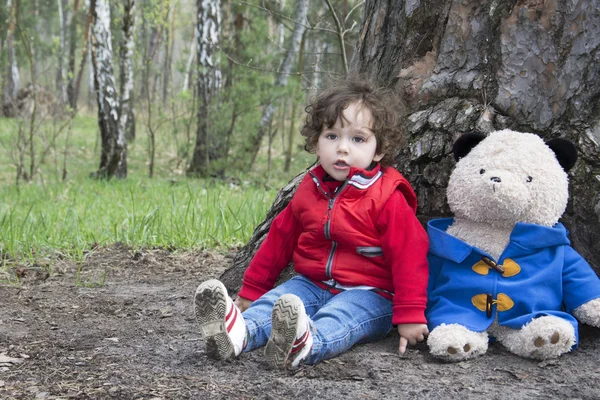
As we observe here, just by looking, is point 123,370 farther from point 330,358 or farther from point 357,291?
point 357,291

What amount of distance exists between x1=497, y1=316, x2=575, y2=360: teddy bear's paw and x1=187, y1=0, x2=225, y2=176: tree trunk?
8.09 m

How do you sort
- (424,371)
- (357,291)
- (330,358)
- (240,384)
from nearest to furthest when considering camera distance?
(240,384)
(424,371)
(330,358)
(357,291)

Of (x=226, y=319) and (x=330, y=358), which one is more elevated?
(x=226, y=319)

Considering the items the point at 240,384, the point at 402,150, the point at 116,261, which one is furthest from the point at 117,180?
the point at 240,384

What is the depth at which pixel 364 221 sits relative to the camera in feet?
8.05

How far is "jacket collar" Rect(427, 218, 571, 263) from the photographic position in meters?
2.23

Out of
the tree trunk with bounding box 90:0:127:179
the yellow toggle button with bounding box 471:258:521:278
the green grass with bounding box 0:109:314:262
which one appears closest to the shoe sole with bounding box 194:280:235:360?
the yellow toggle button with bounding box 471:258:521:278

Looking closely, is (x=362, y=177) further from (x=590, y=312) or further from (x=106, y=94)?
(x=106, y=94)

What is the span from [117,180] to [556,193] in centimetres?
786

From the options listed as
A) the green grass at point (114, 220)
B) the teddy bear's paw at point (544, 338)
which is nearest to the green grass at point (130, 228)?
the green grass at point (114, 220)

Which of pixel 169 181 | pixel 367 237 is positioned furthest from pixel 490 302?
pixel 169 181

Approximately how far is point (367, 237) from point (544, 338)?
2.44 ft

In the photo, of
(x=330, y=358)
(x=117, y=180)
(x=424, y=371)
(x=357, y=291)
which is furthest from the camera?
(x=117, y=180)

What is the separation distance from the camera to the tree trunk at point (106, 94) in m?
9.34
